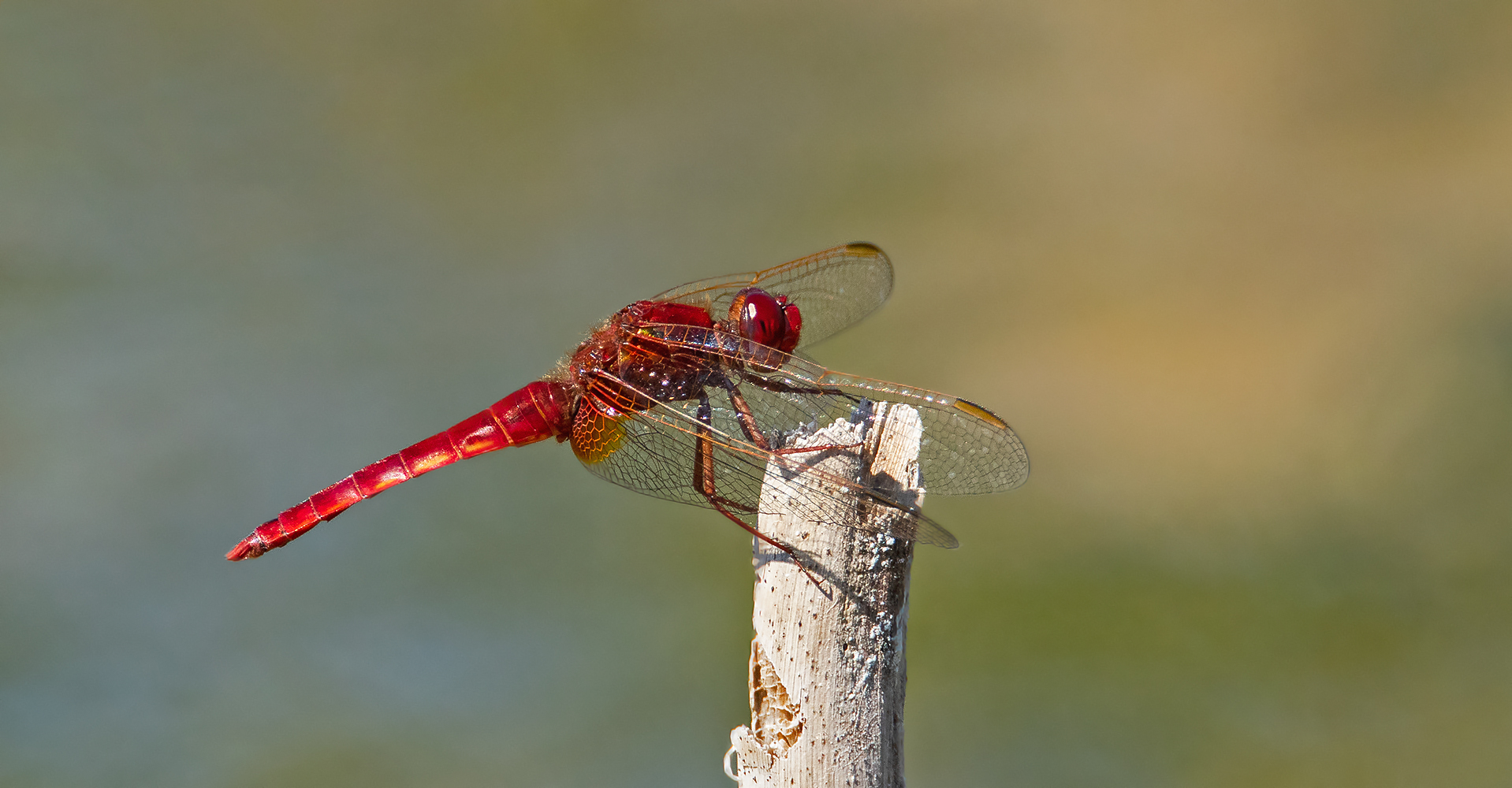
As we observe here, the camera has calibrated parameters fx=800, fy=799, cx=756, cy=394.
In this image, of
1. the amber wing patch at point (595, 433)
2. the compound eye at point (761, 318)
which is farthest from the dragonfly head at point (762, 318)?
the amber wing patch at point (595, 433)

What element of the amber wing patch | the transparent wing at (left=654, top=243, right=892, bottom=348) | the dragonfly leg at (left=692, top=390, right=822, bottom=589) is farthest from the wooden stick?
the transparent wing at (left=654, top=243, right=892, bottom=348)

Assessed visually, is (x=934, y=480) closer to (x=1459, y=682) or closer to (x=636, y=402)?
(x=636, y=402)

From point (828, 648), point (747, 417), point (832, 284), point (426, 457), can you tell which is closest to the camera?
point (828, 648)

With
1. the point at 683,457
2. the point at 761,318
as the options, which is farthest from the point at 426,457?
the point at 761,318

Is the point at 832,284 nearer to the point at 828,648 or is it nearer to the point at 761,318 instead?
the point at 761,318

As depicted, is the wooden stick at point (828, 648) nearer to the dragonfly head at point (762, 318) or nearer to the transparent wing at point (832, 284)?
the dragonfly head at point (762, 318)

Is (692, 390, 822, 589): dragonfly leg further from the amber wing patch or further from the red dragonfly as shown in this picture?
the amber wing patch

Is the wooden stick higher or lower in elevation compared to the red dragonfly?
lower
